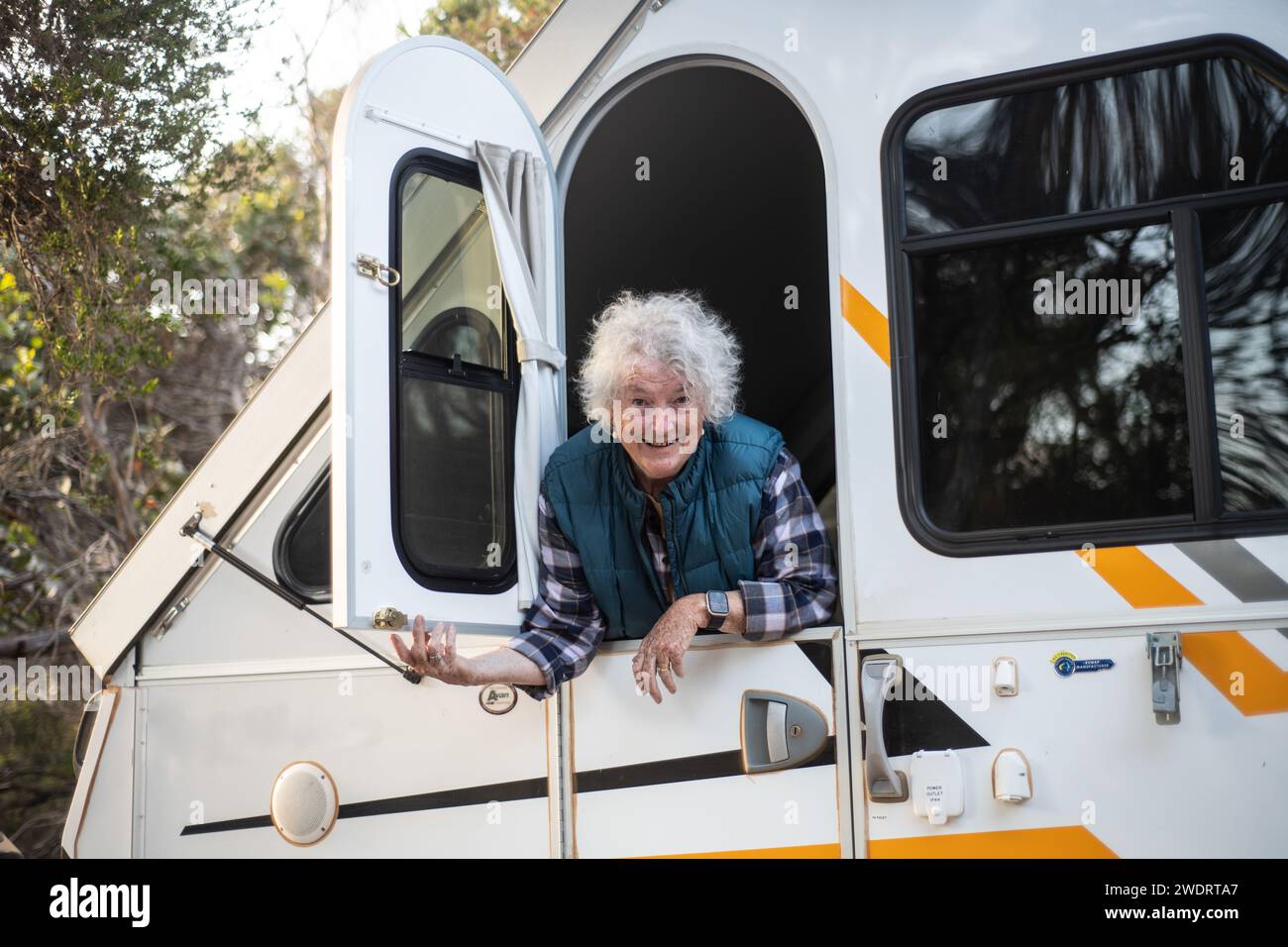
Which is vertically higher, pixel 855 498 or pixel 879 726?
pixel 855 498

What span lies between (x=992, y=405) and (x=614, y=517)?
2.87ft

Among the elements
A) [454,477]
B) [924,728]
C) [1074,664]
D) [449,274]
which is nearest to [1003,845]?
[924,728]

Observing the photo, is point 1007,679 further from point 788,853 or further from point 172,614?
point 172,614

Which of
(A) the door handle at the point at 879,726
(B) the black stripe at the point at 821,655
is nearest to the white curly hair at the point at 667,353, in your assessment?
(B) the black stripe at the point at 821,655

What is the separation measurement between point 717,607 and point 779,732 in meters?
0.29

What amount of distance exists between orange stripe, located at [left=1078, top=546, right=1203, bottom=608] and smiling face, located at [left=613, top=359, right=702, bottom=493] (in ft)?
2.94

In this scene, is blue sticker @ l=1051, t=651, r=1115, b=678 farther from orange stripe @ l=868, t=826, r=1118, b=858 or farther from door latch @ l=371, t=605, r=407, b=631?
door latch @ l=371, t=605, r=407, b=631

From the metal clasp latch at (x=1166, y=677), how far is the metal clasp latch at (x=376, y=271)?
170cm

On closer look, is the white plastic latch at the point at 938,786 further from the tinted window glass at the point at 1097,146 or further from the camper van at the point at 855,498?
the tinted window glass at the point at 1097,146

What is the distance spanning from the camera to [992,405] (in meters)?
2.72

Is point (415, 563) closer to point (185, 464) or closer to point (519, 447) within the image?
point (519, 447)

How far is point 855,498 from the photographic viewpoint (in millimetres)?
2754

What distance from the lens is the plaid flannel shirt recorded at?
2729 mm
